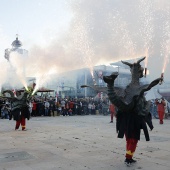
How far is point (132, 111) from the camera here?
538 centimetres

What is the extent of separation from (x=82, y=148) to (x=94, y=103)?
18.7 metres

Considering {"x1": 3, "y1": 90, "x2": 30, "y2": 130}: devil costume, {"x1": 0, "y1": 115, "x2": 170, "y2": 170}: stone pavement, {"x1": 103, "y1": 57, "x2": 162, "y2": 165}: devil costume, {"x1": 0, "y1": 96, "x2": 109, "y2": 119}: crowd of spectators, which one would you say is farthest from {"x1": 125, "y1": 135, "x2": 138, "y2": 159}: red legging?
{"x1": 0, "y1": 96, "x2": 109, "y2": 119}: crowd of spectators

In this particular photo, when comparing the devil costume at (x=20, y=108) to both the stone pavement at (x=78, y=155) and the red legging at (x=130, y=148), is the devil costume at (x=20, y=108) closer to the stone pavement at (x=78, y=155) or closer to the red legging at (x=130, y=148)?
the stone pavement at (x=78, y=155)

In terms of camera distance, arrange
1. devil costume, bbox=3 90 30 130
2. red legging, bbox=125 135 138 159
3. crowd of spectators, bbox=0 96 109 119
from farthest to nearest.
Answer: crowd of spectators, bbox=0 96 109 119 < devil costume, bbox=3 90 30 130 < red legging, bbox=125 135 138 159

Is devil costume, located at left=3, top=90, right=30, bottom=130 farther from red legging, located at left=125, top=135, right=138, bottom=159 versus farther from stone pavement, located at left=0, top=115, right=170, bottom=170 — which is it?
red legging, located at left=125, top=135, right=138, bottom=159

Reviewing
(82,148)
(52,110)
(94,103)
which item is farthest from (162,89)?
(82,148)

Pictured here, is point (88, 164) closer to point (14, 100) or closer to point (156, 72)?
point (14, 100)

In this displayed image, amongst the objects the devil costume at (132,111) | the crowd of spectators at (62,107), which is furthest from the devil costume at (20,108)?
the crowd of spectators at (62,107)

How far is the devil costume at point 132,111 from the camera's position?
5.18 meters

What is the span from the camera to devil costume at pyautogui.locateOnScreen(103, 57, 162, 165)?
5184 millimetres

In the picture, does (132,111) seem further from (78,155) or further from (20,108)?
(20,108)

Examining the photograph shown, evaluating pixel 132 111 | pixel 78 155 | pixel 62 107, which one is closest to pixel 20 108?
pixel 78 155

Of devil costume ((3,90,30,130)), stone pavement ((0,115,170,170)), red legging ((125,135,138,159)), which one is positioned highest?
devil costume ((3,90,30,130))

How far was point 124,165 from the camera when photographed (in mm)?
5215
